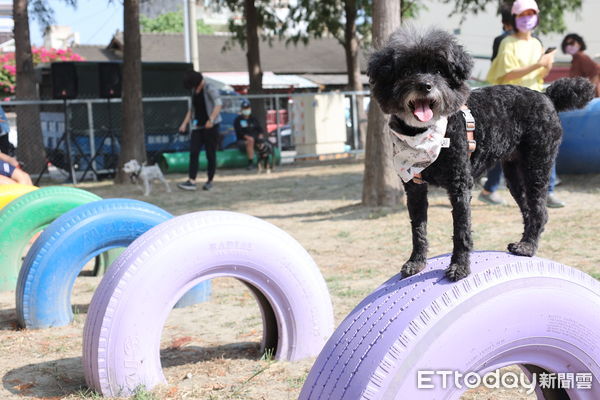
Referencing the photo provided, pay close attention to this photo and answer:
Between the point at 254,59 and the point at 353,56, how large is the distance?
4.40 meters

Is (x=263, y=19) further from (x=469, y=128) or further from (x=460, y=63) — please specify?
(x=460, y=63)

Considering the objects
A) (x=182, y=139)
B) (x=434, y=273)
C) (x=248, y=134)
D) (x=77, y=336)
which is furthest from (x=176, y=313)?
(x=182, y=139)

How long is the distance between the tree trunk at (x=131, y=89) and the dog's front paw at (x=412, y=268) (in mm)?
14699

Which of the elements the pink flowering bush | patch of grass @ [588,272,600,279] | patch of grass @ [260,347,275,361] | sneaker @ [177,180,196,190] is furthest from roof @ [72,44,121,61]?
patch of grass @ [260,347,275,361]

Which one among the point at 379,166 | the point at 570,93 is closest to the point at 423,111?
the point at 570,93

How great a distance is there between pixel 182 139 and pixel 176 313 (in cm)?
1581

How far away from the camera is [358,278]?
677cm

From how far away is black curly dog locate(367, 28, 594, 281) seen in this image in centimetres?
288

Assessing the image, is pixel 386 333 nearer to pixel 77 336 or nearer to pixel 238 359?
pixel 238 359

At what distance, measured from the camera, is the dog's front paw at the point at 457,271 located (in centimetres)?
274

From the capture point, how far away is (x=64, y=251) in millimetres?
5500

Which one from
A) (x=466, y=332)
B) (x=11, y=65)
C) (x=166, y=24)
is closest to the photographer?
(x=466, y=332)

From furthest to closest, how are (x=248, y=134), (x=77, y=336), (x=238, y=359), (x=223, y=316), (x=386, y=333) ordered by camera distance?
(x=248, y=134) < (x=223, y=316) < (x=77, y=336) < (x=238, y=359) < (x=386, y=333)

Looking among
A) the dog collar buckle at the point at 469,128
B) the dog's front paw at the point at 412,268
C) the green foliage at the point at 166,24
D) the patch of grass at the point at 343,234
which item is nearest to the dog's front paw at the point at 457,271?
the dog's front paw at the point at 412,268
